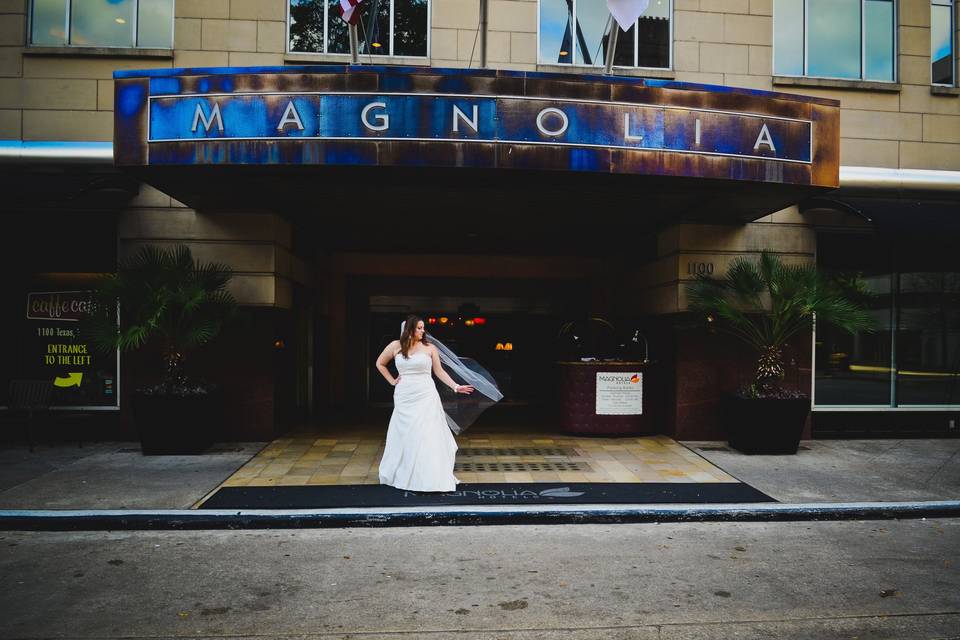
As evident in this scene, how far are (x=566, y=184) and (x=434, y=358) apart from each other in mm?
2690

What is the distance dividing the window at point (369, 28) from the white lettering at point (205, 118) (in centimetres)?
360

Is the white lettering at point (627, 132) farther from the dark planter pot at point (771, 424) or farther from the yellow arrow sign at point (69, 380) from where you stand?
the yellow arrow sign at point (69, 380)

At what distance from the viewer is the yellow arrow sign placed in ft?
34.9

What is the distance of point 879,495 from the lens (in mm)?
7539

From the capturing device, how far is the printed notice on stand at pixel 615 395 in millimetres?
11219

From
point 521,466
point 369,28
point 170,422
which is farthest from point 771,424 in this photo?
point 369,28

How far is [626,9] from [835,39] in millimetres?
5101

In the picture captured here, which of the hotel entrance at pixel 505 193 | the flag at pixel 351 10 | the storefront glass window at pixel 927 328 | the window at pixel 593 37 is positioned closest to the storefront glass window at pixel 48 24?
the hotel entrance at pixel 505 193

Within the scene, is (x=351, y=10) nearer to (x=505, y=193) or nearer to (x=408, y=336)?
(x=505, y=193)

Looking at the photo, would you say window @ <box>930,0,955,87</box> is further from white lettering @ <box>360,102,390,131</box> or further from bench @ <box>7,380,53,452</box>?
bench @ <box>7,380,53,452</box>

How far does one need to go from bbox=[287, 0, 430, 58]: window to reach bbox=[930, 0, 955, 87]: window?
868cm

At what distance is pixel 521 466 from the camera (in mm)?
8922

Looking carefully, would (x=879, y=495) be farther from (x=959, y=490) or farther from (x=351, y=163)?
(x=351, y=163)

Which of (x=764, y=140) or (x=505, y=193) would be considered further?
(x=505, y=193)
